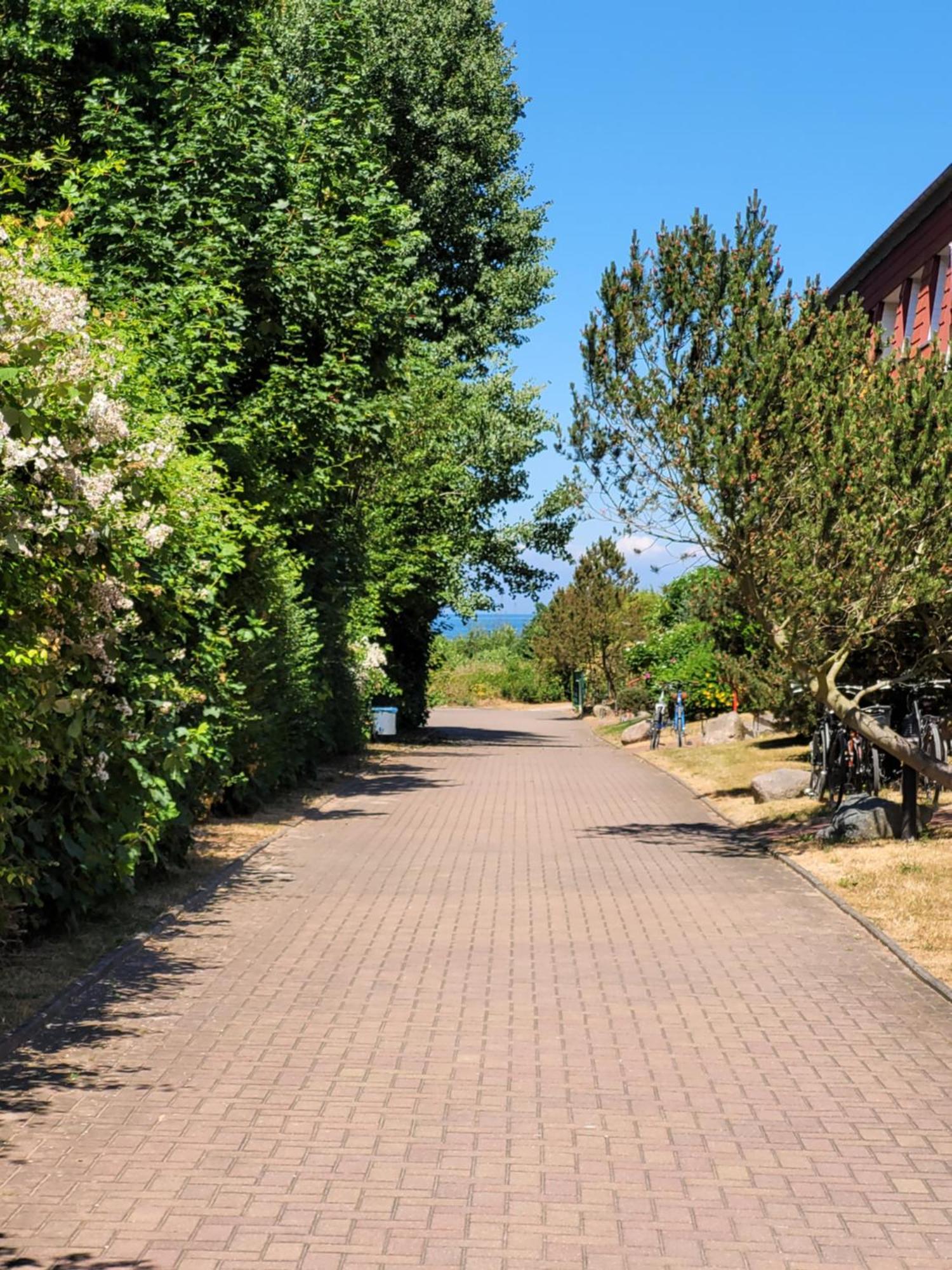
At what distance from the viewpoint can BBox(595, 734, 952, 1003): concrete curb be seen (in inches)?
379

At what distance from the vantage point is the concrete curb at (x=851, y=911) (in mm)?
9625

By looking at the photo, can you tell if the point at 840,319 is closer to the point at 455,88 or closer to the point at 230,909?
the point at 230,909

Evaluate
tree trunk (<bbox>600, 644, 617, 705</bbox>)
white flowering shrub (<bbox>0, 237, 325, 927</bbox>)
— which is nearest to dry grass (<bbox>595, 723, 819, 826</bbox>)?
white flowering shrub (<bbox>0, 237, 325, 927</bbox>)

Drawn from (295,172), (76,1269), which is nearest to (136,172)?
(295,172)

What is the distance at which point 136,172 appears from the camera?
62.5 feet

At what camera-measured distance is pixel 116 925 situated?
11.3 meters

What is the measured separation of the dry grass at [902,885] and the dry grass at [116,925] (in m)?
5.48

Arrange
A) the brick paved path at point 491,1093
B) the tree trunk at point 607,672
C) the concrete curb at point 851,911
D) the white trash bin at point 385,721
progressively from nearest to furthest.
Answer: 1. the brick paved path at point 491,1093
2. the concrete curb at point 851,911
3. the white trash bin at point 385,721
4. the tree trunk at point 607,672

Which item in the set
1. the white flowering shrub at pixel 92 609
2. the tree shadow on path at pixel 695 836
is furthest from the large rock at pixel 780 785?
the white flowering shrub at pixel 92 609

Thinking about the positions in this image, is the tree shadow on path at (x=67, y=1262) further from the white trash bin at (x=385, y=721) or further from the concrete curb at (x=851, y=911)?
the white trash bin at (x=385, y=721)

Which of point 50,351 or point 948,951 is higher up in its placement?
point 50,351

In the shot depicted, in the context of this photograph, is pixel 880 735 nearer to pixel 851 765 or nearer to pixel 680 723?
pixel 851 765

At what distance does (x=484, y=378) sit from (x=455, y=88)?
7.29m

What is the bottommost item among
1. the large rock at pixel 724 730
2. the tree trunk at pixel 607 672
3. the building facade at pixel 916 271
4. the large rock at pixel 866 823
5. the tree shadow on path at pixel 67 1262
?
the tree shadow on path at pixel 67 1262
